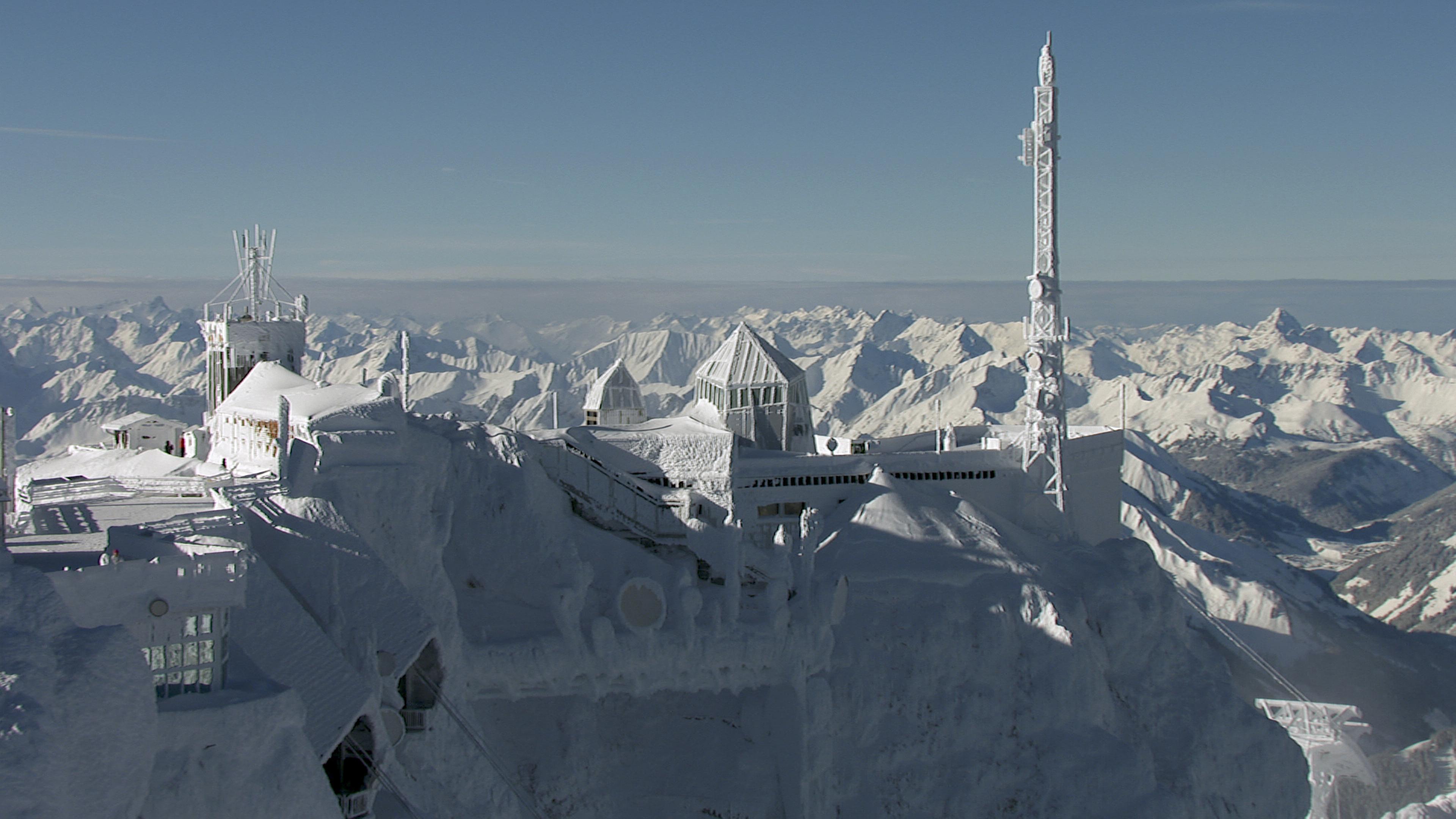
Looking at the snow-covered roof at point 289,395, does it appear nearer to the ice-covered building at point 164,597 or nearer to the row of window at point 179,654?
the ice-covered building at point 164,597

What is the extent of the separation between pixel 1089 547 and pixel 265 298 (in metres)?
48.5

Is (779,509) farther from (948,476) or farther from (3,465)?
(3,465)

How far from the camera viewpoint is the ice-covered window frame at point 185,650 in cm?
2377

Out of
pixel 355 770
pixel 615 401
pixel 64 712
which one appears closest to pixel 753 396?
pixel 615 401

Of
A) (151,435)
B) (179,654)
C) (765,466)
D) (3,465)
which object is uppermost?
(3,465)

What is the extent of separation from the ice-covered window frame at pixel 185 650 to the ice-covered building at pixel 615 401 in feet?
170

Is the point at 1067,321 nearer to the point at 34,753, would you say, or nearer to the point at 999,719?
the point at 999,719

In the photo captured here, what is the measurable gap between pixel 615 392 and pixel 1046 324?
2879cm

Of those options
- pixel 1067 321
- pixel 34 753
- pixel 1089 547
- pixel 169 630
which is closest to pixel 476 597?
pixel 169 630

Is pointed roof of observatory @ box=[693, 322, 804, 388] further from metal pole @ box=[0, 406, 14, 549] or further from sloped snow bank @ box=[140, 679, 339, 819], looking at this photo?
sloped snow bank @ box=[140, 679, 339, 819]

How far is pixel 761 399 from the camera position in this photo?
71500 mm

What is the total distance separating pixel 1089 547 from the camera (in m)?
59.4

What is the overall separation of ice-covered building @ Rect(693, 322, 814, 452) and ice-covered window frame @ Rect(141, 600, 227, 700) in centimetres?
4710

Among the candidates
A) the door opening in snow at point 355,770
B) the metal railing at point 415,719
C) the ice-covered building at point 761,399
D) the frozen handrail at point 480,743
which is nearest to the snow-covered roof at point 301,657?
the door opening in snow at point 355,770
